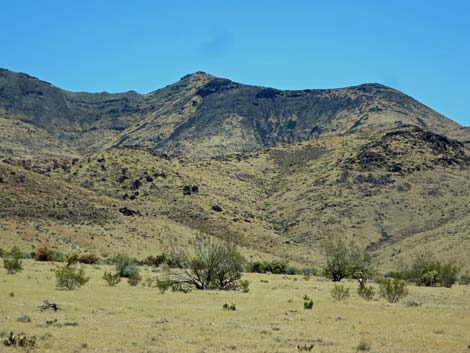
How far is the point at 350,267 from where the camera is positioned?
51.4 metres

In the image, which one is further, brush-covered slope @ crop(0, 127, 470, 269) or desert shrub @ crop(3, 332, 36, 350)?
brush-covered slope @ crop(0, 127, 470, 269)

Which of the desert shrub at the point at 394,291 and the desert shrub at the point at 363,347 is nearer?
the desert shrub at the point at 363,347

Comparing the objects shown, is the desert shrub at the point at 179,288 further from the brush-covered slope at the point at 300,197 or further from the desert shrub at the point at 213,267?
the brush-covered slope at the point at 300,197

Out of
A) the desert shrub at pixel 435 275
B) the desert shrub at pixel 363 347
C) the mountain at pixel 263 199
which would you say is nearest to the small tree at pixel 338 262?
the desert shrub at pixel 435 275

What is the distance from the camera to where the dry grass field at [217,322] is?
1714 cm

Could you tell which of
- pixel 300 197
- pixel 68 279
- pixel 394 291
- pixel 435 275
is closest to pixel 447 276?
pixel 435 275

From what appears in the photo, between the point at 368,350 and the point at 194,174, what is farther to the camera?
the point at 194,174

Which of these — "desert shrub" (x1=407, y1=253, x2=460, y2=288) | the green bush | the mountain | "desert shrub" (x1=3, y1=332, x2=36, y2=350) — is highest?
the mountain

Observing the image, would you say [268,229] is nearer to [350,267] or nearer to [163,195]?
[163,195]

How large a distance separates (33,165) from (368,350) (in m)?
110

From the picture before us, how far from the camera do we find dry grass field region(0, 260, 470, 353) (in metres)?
17.1

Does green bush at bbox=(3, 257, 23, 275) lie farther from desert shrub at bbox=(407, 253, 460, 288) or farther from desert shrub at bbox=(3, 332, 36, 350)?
desert shrub at bbox=(407, 253, 460, 288)

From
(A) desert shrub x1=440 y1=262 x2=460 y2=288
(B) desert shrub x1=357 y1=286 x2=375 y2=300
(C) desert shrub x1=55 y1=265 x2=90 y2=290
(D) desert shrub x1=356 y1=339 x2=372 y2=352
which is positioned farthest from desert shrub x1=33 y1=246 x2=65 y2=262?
(D) desert shrub x1=356 y1=339 x2=372 y2=352

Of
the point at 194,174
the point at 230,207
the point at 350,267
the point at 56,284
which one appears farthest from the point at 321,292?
the point at 194,174
